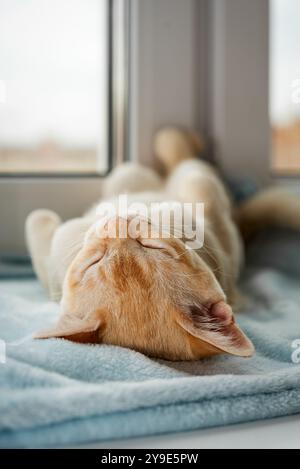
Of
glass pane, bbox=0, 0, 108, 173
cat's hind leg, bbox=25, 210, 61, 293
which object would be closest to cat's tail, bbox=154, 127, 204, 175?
glass pane, bbox=0, 0, 108, 173

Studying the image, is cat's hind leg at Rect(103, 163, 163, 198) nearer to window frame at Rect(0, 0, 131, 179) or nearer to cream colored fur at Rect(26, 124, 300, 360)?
window frame at Rect(0, 0, 131, 179)

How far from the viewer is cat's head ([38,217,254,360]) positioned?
587mm

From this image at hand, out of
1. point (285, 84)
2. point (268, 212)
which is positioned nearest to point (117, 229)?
point (268, 212)

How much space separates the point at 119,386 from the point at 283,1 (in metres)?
0.99

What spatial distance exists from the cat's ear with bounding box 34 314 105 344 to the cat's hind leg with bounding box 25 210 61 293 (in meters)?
0.23

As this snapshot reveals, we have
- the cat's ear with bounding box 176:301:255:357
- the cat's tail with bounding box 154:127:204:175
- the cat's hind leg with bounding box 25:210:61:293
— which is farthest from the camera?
the cat's tail with bounding box 154:127:204:175

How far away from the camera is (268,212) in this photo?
117 centimetres

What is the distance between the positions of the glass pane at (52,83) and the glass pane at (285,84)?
39 centimetres

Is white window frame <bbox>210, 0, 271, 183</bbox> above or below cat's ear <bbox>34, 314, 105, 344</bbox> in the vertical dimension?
above

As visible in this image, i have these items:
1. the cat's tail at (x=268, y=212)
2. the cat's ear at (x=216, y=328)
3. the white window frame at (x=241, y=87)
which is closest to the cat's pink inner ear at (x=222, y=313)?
the cat's ear at (x=216, y=328)

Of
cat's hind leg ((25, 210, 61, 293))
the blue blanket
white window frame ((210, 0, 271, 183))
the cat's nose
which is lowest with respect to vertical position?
the blue blanket

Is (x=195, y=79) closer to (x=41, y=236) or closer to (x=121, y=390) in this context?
(x=41, y=236)

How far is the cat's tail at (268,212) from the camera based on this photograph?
1147mm

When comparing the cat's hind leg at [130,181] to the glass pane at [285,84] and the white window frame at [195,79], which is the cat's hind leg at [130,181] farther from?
the glass pane at [285,84]
